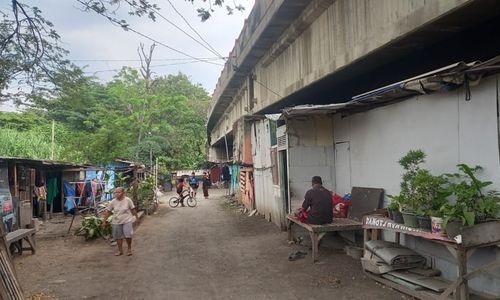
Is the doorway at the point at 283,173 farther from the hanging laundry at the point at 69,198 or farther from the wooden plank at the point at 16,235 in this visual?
the hanging laundry at the point at 69,198

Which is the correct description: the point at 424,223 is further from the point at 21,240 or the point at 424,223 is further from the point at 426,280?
the point at 21,240

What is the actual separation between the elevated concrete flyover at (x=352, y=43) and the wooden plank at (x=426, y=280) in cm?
332

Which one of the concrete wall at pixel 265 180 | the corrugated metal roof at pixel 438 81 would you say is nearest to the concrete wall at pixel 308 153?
the concrete wall at pixel 265 180

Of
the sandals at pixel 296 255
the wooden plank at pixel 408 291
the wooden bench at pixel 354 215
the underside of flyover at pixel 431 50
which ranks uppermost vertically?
the underside of flyover at pixel 431 50

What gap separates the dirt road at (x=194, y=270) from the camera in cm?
651

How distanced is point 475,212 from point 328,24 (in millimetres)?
5021

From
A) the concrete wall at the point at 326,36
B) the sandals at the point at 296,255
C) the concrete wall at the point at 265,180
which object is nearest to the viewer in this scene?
the concrete wall at the point at 326,36

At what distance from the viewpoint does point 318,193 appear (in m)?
8.29

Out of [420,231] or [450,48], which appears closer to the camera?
[420,231]

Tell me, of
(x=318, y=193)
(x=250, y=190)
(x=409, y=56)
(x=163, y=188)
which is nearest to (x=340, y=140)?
(x=318, y=193)

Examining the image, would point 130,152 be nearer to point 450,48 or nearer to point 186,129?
point 186,129

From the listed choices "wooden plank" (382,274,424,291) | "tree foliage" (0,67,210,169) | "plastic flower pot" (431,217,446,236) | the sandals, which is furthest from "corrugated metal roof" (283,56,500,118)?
"tree foliage" (0,67,210,169)

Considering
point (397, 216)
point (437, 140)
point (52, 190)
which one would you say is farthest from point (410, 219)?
point (52, 190)

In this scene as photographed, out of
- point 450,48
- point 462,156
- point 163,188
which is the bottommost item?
point 163,188
